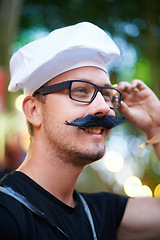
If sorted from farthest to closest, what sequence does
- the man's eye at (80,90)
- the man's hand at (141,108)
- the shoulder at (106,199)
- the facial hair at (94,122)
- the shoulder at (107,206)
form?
the man's hand at (141,108) → the shoulder at (106,199) → the shoulder at (107,206) → the man's eye at (80,90) → the facial hair at (94,122)

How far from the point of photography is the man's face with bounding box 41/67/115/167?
5.81 feet

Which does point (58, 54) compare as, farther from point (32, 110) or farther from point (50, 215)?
point (50, 215)

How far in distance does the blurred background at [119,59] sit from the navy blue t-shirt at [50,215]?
326 cm

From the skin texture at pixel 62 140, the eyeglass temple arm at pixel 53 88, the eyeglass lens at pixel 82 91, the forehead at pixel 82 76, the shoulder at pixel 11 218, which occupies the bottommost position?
the shoulder at pixel 11 218

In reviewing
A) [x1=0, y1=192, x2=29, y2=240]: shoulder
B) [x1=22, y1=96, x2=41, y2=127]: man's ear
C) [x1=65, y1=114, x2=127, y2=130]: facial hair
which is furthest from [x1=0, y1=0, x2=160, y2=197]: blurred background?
[x1=0, y1=192, x2=29, y2=240]: shoulder

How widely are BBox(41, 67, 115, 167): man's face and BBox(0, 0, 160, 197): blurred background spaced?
3601mm

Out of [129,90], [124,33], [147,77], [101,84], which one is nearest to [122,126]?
[147,77]

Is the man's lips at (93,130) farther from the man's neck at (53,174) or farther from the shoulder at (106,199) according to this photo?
the shoulder at (106,199)

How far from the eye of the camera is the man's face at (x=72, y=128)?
5.81ft

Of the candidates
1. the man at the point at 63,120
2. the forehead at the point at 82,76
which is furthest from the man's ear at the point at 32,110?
the forehead at the point at 82,76

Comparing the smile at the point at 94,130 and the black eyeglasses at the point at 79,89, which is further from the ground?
the black eyeglasses at the point at 79,89

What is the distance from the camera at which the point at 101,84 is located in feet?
6.25

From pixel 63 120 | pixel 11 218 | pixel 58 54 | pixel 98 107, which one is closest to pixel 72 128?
pixel 63 120

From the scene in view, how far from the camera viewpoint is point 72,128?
178cm
